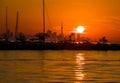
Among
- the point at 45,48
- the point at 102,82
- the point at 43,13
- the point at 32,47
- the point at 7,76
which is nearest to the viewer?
the point at 102,82

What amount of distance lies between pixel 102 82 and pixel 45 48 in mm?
94627

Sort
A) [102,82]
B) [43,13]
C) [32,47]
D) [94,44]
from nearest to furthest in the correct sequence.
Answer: [102,82], [43,13], [32,47], [94,44]

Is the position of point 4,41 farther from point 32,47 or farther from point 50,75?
point 50,75

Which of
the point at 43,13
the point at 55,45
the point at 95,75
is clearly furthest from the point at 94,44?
the point at 95,75

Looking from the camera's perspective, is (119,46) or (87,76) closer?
(87,76)

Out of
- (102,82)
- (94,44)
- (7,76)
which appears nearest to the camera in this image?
(102,82)

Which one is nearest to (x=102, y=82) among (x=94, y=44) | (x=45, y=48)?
(x=45, y=48)

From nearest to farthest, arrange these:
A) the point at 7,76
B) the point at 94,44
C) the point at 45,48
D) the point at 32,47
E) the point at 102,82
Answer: the point at 102,82
the point at 7,76
the point at 45,48
the point at 32,47
the point at 94,44

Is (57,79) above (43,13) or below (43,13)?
below

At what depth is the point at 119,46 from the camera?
545 feet

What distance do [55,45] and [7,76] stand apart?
104 metres

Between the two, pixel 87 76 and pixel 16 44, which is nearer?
pixel 87 76

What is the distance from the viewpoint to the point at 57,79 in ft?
118

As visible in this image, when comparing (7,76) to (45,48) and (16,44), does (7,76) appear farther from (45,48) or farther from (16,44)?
(16,44)
